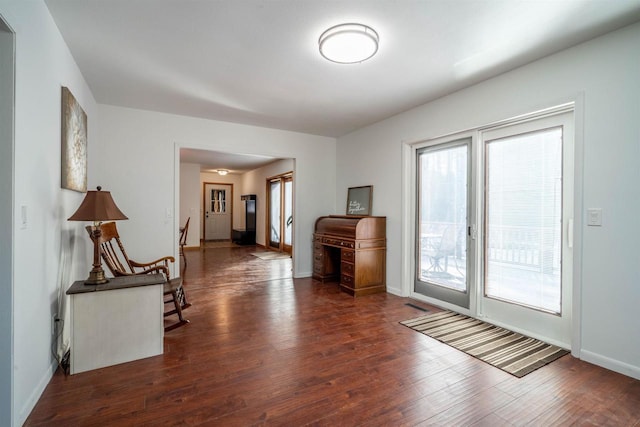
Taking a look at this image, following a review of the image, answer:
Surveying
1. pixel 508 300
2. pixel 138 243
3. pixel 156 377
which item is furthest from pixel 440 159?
pixel 138 243

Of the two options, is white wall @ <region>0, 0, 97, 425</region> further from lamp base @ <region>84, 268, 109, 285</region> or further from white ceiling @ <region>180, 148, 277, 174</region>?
white ceiling @ <region>180, 148, 277, 174</region>

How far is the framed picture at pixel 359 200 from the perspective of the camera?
474 cm

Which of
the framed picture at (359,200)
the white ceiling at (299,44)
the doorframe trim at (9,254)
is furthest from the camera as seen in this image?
the framed picture at (359,200)

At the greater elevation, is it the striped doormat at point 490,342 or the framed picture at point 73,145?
the framed picture at point 73,145

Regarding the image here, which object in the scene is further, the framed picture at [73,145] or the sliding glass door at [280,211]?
the sliding glass door at [280,211]

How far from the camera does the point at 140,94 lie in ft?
11.4

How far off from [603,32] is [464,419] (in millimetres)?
2875

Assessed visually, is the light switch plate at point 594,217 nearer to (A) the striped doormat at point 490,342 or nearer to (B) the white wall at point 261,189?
(A) the striped doormat at point 490,342

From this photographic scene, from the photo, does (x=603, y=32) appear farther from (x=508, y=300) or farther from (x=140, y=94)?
(x=140, y=94)

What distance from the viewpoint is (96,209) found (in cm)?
224

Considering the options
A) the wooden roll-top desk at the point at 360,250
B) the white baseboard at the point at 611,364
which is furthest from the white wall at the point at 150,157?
the white baseboard at the point at 611,364

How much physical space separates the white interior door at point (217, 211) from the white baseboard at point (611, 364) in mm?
9915

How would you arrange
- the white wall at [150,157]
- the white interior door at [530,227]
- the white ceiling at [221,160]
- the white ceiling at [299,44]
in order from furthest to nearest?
the white ceiling at [221,160] < the white wall at [150,157] < the white interior door at [530,227] < the white ceiling at [299,44]

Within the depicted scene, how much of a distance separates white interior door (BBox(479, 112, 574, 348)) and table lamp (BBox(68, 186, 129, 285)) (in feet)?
11.3
